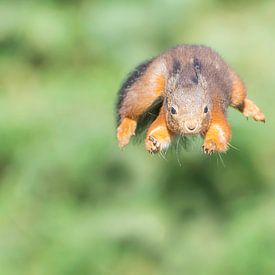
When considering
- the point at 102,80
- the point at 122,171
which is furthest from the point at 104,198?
the point at 102,80

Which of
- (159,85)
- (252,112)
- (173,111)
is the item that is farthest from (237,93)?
(173,111)

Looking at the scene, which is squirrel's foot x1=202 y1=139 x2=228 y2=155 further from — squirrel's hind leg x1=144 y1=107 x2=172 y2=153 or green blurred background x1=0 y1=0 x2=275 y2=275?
green blurred background x1=0 y1=0 x2=275 y2=275

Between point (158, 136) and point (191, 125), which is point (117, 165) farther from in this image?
point (191, 125)

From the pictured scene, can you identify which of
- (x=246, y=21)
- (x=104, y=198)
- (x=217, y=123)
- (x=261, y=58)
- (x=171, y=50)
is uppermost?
(x=246, y=21)

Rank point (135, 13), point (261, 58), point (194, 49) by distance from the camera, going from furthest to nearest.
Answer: point (135, 13)
point (261, 58)
point (194, 49)

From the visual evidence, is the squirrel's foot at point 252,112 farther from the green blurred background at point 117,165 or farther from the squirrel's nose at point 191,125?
the green blurred background at point 117,165

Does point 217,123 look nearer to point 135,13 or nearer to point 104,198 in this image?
point 104,198
